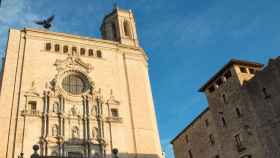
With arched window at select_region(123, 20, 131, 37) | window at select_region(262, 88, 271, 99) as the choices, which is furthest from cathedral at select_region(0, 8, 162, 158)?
window at select_region(262, 88, 271, 99)

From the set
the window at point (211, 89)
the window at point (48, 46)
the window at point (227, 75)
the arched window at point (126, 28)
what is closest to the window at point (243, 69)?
the window at point (227, 75)

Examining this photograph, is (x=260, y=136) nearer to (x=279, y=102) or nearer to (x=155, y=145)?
A: (x=279, y=102)

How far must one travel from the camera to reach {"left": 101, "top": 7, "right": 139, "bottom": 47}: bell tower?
3744 cm

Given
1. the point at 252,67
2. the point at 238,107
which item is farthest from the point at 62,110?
the point at 252,67


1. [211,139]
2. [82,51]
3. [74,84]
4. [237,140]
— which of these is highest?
[82,51]

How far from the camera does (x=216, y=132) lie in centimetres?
3588

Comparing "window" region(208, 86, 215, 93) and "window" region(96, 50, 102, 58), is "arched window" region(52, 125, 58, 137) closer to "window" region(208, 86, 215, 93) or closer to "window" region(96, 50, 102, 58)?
"window" region(96, 50, 102, 58)

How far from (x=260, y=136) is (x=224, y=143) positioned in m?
5.45

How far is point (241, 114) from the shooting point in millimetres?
31812

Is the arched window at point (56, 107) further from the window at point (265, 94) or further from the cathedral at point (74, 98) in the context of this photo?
the window at point (265, 94)

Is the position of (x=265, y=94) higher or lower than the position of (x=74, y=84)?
lower

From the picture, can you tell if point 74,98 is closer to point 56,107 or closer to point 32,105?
point 56,107

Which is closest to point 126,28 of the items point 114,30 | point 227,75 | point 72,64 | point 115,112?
point 114,30

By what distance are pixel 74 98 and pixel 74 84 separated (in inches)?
76.4
